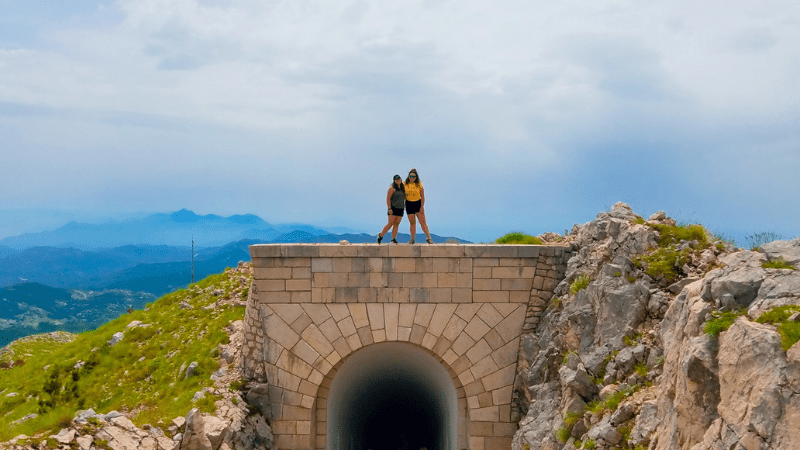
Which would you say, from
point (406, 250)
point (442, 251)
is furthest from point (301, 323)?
point (442, 251)

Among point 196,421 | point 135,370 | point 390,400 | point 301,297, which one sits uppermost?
point 301,297

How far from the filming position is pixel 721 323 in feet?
23.9

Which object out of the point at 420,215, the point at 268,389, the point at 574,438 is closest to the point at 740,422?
the point at 574,438

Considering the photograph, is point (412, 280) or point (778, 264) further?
point (412, 280)

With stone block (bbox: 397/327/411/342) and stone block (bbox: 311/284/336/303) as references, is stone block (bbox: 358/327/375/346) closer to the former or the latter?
stone block (bbox: 397/327/411/342)

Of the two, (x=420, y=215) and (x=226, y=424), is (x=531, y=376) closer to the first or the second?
(x=420, y=215)

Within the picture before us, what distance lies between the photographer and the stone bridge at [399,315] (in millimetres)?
12656

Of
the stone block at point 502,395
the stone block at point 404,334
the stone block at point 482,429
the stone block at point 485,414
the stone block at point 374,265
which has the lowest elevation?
the stone block at point 482,429

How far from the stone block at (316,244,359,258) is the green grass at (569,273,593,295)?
4652mm

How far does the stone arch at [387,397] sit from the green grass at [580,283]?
3.26 metres

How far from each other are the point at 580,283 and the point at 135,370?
1115cm

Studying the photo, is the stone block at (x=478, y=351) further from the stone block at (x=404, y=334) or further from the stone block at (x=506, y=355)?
the stone block at (x=404, y=334)

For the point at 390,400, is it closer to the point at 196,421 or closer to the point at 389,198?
the point at 389,198

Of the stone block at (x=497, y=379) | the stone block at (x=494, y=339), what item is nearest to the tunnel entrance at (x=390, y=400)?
the stone block at (x=497, y=379)
